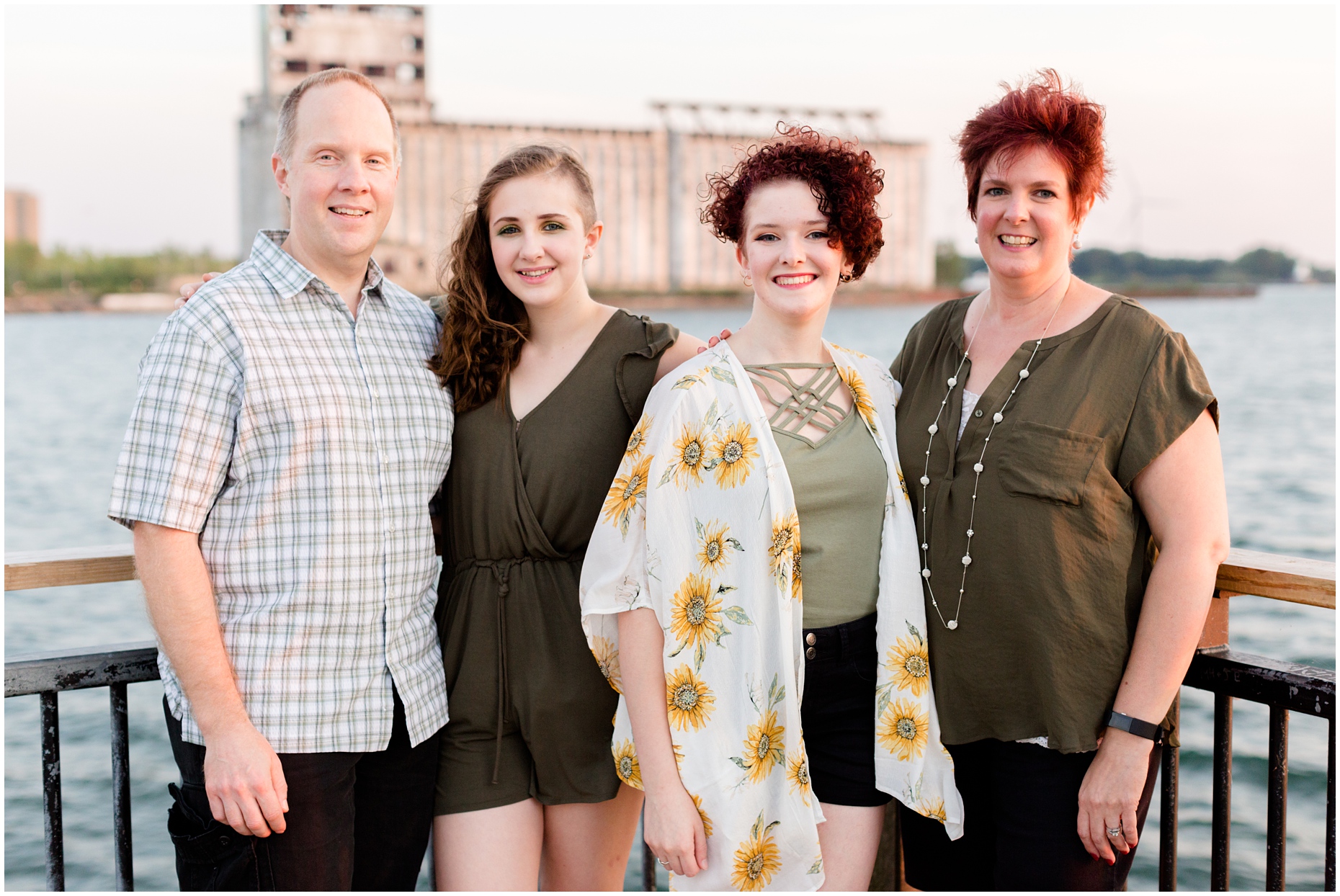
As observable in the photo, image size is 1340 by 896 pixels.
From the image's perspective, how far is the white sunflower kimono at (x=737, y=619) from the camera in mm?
2309

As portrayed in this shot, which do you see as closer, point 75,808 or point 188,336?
point 188,336

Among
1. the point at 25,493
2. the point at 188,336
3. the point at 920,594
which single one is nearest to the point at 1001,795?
the point at 920,594

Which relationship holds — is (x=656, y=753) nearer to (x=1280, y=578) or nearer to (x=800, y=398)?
(x=800, y=398)

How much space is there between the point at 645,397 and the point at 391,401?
0.63m

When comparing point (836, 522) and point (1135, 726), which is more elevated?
point (836, 522)

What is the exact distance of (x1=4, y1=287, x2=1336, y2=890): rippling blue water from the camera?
7.00 m

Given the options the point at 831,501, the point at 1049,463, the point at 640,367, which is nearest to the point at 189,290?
the point at 640,367

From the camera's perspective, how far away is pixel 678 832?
2.29 meters

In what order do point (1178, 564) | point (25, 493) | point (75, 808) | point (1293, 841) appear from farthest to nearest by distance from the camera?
1. point (25, 493)
2. point (75, 808)
3. point (1293, 841)
4. point (1178, 564)

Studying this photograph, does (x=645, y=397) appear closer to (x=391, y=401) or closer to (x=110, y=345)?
(x=391, y=401)

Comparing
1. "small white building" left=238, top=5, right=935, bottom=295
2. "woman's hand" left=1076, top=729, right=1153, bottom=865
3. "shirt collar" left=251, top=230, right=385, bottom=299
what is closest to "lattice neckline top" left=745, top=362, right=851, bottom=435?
"woman's hand" left=1076, top=729, right=1153, bottom=865

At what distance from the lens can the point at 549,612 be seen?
2607 millimetres

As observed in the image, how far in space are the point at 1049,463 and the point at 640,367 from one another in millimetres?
1025

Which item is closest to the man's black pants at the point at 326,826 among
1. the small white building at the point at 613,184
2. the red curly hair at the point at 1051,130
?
the red curly hair at the point at 1051,130
